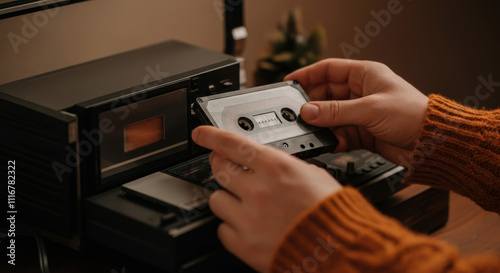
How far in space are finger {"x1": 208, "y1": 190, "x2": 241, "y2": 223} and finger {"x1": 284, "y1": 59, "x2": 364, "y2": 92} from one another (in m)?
0.37

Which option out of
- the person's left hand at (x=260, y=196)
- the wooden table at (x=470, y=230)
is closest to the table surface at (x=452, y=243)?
the wooden table at (x=470, y=230)

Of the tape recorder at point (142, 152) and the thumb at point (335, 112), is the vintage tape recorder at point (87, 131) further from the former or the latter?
the thumb at point (335, 112)

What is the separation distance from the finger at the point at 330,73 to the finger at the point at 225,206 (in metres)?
0.37

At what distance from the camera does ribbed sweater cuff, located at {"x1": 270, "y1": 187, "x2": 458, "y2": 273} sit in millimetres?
636

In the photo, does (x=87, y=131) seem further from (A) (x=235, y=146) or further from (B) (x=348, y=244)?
(B) (x=348, y=244)

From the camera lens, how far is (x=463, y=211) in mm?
1164

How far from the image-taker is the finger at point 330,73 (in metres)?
1.06

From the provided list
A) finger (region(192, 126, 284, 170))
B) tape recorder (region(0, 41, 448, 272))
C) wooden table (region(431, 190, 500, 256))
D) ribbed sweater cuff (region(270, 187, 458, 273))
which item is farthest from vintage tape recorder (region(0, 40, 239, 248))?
wooden table (region(431, 190, 500, 256))

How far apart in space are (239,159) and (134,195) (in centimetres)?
16

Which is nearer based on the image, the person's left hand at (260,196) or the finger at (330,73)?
the person's left hand at (260,196)

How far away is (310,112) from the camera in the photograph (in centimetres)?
93

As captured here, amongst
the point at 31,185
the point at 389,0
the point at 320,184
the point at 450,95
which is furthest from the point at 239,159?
the point at 450,95

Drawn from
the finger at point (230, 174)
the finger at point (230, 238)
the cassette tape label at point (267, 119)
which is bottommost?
the finger at point (230, 238)

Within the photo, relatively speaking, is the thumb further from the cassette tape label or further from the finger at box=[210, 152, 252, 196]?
the finger at box=[210, 152, 252, 196]
